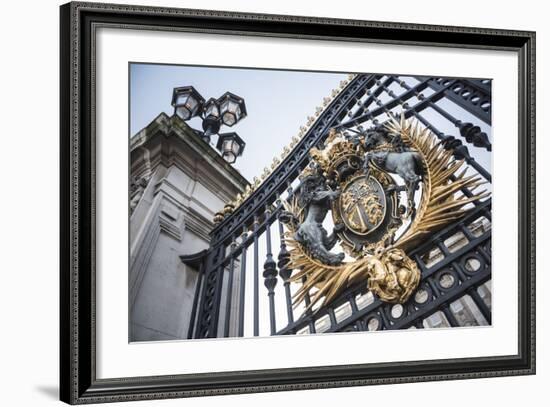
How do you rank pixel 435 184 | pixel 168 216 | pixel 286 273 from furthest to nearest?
pixel 435 184 < pixel 286 273 < pixel 168 216

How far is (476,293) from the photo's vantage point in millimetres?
2508

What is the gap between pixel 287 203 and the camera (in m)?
2.39

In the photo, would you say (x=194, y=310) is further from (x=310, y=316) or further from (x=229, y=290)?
(x=310, y=316)

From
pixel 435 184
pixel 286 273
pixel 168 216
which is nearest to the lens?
pixel 168 216

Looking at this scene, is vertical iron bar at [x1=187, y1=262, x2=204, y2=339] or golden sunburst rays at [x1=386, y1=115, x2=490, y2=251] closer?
vertical iron bar at [x1=187, y1=262, x2=204, y2=339]

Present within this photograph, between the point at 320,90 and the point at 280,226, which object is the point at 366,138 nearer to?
the point at 320,90

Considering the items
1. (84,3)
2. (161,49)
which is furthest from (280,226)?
(84,3)

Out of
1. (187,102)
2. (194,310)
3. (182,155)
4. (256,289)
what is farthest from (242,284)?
(187,102)

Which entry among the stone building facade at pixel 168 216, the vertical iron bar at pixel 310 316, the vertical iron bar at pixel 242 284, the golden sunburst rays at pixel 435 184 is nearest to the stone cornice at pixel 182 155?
the stone building facade at pixel 168 216

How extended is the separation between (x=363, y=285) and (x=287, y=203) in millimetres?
Result: 304

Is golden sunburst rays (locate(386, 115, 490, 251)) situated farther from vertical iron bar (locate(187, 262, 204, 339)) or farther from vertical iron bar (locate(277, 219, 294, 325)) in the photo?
vertical iron bar (locate(187, 262, 204, 339))

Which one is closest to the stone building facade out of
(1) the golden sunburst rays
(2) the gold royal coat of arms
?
(2) the gold royal coat of arms

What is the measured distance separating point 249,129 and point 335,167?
27 centimetres

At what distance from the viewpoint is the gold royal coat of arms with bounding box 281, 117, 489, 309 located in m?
2.38
